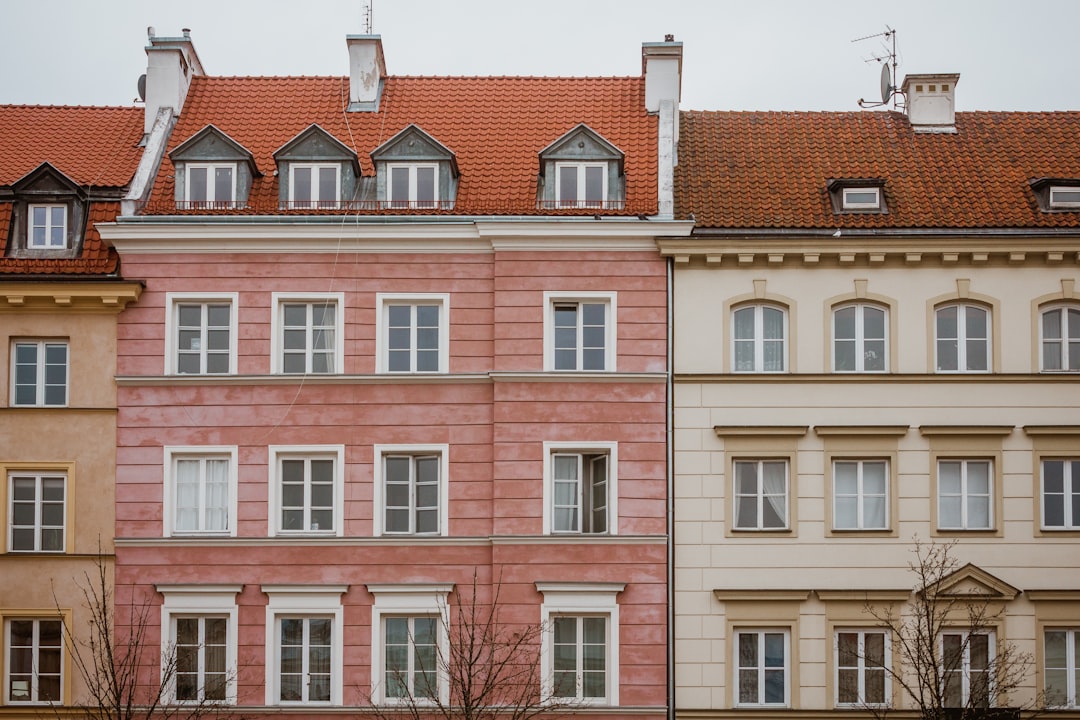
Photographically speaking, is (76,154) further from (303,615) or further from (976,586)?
(976,586)

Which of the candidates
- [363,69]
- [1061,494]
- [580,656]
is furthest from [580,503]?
[363,69]

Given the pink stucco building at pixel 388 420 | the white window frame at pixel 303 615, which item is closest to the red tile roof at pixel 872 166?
the pink stucco building at pixel 388 420

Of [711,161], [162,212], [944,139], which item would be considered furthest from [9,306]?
[944,139]

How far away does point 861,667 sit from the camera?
32.0 metres

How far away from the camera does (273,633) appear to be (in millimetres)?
32219

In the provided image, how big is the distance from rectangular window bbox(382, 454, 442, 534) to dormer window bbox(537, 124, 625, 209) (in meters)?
6.57

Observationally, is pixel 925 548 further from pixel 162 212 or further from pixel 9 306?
pixel 9 306

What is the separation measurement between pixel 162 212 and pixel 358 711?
39.3 feet

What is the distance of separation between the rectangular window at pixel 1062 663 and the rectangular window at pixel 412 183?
16742mm

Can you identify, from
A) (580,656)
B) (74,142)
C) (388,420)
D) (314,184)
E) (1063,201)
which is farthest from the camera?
(74,142)

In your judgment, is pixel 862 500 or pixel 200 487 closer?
pixel 862 500

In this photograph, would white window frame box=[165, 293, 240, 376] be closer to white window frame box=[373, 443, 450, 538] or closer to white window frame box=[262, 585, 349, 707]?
white window frame box=[373, 443, 450, 538]

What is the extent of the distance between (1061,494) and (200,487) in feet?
61.9

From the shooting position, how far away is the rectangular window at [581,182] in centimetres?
3403
